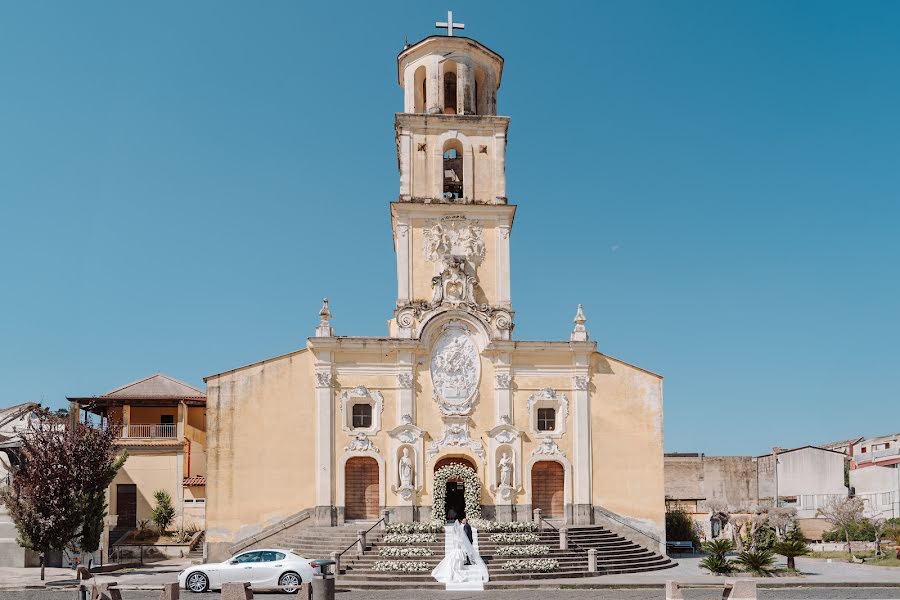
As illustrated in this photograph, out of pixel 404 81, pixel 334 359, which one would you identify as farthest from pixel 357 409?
pixel 404 81

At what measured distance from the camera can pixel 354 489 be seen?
3338 cm

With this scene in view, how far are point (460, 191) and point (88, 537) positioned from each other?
61.2 feet

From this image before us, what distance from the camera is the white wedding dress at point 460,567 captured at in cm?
2591

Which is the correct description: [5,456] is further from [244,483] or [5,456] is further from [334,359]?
[334,359]

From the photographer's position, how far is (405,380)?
33688mm

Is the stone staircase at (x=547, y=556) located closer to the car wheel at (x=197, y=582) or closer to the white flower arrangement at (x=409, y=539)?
the white flower arrangement at (x=409, y=539)

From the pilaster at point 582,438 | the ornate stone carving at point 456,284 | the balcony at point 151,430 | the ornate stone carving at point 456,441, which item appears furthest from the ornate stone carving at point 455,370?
the balcony at point 151,430

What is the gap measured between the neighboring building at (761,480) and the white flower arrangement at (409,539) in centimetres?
3008

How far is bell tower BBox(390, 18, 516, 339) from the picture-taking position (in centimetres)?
3481

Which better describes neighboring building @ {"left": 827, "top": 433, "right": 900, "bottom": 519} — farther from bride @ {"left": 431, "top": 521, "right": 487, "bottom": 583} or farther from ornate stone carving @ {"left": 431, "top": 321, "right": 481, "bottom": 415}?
bride @ {"left": 431, "top": 521, "right": 487, "bottom": 583}

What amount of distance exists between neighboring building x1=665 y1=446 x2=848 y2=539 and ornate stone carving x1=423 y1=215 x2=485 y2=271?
27018 millimetres

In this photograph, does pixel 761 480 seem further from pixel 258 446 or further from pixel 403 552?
pixel 258 446

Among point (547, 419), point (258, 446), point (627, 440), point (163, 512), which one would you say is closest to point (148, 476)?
point (163, 512)

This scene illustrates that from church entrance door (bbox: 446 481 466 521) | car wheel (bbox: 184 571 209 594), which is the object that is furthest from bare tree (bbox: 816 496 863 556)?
car wheel (bbox: 184 571 209 594)
